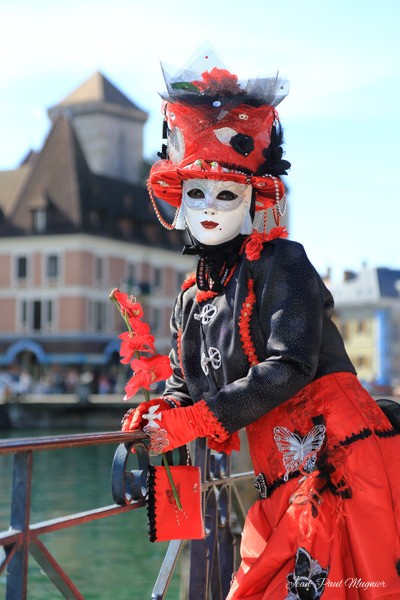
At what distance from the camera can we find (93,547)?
11227 millimetres

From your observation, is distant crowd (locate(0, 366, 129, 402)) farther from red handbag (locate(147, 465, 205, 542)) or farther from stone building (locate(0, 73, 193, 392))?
red handbag (locate(147, 465, 205, 542))

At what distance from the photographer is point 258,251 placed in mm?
3031

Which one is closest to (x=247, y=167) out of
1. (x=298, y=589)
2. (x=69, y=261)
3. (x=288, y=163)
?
(x=288, y=163)

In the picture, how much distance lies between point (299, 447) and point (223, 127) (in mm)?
982

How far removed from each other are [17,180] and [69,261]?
8552 millimetres

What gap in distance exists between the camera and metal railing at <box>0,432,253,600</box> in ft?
8.43

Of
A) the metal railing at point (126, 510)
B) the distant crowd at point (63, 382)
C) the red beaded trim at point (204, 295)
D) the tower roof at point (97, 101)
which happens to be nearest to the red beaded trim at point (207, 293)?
the red beaded trim at point (204, 295)

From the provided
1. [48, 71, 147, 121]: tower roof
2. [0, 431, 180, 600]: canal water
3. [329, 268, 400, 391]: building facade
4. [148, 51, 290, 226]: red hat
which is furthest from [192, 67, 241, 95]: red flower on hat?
[329, 268, 400, 391]: building facade

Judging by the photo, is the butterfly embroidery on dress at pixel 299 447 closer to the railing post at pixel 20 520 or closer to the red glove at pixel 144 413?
the red glove at pixel 144 413

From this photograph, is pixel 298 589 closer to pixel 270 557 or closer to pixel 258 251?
pixel 270 557

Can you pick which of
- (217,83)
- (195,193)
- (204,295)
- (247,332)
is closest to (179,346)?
(204,295)

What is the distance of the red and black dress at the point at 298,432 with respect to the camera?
2693mm

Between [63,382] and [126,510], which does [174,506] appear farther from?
[63,382]

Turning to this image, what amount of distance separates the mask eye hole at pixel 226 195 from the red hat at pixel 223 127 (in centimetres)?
7
